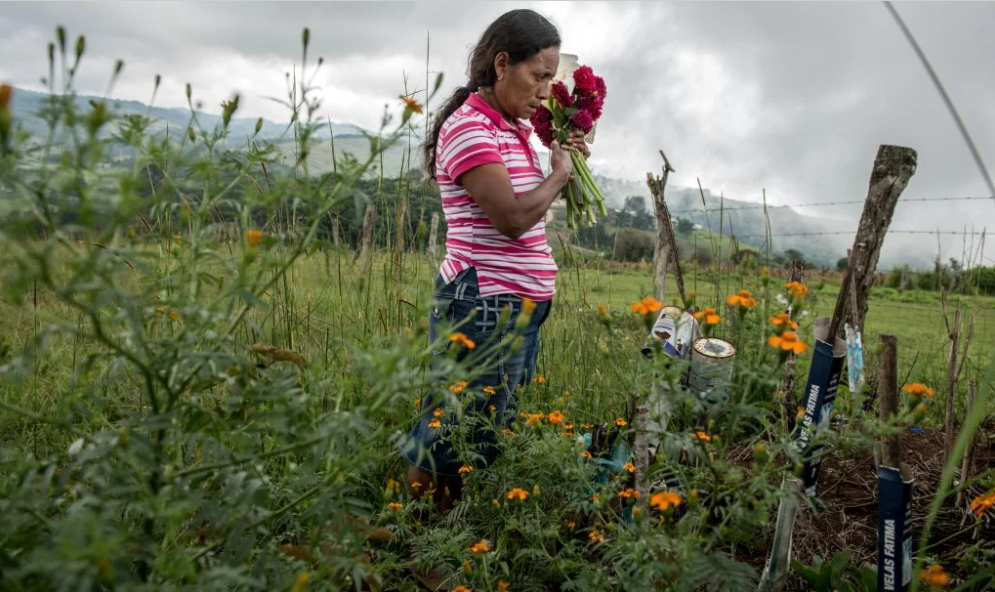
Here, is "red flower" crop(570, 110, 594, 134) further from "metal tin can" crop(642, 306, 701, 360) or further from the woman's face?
"metal tin can" crop(642, 306, 701, 360)

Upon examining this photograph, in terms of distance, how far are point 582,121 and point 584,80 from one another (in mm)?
156

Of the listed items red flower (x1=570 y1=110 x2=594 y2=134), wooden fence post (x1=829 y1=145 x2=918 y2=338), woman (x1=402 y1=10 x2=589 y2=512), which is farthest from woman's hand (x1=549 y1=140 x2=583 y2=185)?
wooden fence post (x1=829 y1=145 x2=918 y2=338)

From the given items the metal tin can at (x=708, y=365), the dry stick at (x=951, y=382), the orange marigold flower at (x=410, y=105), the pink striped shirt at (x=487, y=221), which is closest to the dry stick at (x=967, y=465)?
the dry stick at (x=951, y=382)

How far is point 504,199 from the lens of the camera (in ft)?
7.30

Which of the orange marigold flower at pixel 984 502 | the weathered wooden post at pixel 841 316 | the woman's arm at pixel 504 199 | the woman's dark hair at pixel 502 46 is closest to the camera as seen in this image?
the weathered wooden post at pixel 841 316

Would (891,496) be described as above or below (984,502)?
above

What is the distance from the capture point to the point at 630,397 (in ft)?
6.81

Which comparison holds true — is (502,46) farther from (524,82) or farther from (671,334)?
(671,334)

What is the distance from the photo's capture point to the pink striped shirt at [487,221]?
2.30m

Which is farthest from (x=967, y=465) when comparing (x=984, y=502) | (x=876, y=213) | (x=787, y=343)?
(x=787, y=343)

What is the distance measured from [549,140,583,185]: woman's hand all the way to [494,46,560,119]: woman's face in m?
0.18

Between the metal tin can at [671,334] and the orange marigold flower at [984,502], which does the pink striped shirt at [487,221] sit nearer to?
the metal tin can at [671,334]

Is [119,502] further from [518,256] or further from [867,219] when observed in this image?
[867,219]

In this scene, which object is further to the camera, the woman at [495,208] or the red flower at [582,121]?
the red flower at [582,121]
